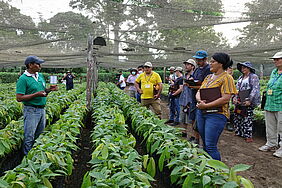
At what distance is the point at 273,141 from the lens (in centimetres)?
417

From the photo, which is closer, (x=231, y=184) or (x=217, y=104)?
(x=231, y=184)

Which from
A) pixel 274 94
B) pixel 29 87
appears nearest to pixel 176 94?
pixel 274 94

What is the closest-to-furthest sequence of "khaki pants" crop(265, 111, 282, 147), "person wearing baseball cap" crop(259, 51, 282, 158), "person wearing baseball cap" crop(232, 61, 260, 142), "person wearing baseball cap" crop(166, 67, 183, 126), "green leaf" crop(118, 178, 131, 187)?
"green leaf" crop(118, 178, 131, 187) < "person wearing baseball cap" crop(259, 51, 282, 158) < "khaki pants" crop(265, 111, 282, 147) < "person wearing baseball cap" crop(232, 61, 260, 142) < "person wearing baseball cap" crop(166, 67, 183, 126)

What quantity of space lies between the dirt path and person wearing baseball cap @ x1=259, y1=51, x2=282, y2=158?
224 mm

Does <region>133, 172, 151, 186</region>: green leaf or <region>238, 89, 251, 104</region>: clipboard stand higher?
<region>238, 89, 251, 104</region>: clipboard

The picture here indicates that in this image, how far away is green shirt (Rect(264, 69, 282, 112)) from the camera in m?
3.80

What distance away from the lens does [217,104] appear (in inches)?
105

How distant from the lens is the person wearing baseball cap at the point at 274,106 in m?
3.78

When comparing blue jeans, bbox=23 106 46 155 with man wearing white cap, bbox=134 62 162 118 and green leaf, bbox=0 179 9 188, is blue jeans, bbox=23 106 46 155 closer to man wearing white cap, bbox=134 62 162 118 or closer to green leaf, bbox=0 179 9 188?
green leaf, bbox=0 179 9 188

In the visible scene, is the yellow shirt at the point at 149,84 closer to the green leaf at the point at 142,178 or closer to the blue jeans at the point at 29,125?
the blue jeans at the point at 29,125

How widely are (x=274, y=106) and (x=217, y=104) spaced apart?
1.89 metres

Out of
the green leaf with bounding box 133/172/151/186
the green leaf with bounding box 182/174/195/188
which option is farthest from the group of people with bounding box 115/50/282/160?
the green leaf with bounding box 133/172/151/186

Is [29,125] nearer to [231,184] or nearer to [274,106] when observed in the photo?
[231,184]

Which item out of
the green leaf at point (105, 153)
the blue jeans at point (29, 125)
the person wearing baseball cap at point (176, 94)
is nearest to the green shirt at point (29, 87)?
the blue jeans at point (29, 125)
